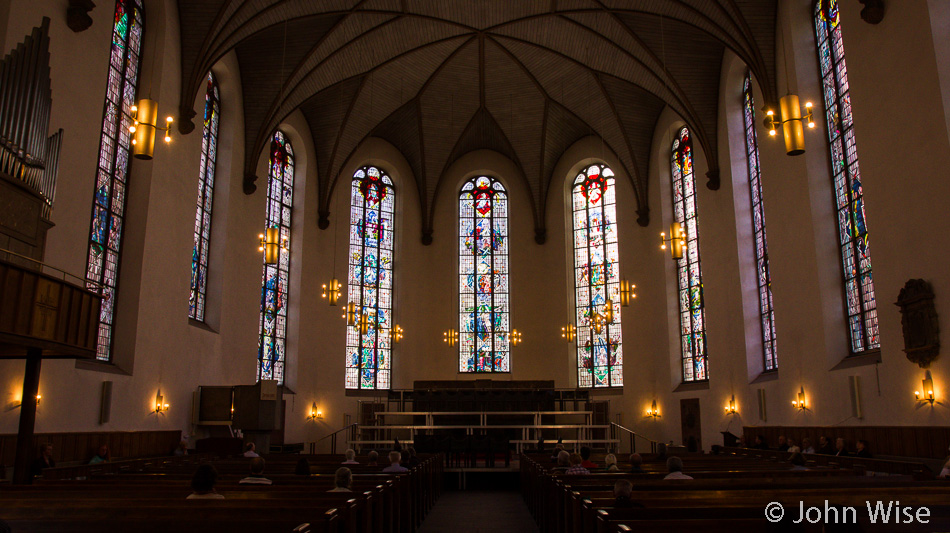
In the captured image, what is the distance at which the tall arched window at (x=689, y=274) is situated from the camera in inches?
874

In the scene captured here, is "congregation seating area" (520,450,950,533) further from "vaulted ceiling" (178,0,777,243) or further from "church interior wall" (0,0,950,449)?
"vaulted ceiling" (178,0,777,243)

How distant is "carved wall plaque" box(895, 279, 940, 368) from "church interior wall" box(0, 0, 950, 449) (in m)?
0.15

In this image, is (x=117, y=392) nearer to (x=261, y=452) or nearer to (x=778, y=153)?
(x=261, y=452)

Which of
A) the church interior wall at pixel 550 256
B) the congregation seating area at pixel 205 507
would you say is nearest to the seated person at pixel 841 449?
the church interior wall at pixel 550 256

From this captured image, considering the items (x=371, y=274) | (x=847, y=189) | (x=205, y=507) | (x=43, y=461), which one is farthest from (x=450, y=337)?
(x=205, y=507)

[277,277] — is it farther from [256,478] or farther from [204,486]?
[204,486]

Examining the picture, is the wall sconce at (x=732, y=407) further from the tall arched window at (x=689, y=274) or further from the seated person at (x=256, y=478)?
the seated person at (x=256, y=478)

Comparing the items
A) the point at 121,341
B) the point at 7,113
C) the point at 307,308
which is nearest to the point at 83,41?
the point at 7,113

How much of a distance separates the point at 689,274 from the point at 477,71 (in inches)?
379

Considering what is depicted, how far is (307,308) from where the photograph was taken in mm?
23656

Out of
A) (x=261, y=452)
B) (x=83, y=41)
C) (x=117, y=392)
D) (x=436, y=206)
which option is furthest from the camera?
(x=436, y=206)

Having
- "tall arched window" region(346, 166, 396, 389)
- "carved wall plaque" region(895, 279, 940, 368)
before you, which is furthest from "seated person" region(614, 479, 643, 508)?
"tall arched window" region(346, 166, 396, 389)

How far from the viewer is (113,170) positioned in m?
15.0

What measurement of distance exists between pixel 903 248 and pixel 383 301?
1737cm
